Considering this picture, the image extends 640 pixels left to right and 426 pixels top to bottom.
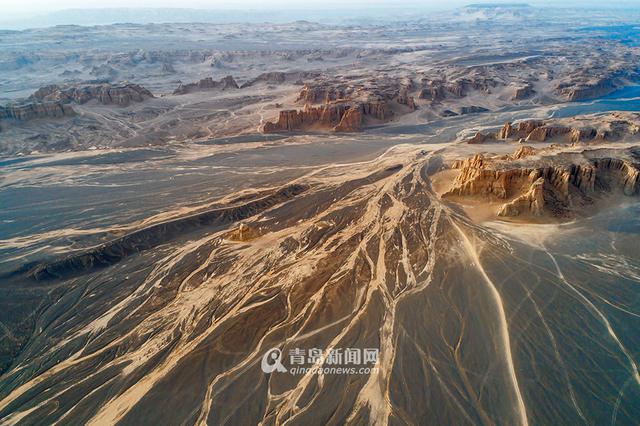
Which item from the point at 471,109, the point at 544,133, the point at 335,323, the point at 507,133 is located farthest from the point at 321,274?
the point at 471,109

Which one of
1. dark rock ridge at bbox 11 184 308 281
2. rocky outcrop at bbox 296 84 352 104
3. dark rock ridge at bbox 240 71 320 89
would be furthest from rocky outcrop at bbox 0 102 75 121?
dark rock ridge at bbox 11 184 308 281

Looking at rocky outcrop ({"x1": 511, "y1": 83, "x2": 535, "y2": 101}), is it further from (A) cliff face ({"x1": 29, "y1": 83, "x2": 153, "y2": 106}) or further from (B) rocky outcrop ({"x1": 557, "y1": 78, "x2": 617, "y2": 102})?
(A) cliff face ({"x1": 29, "y1": 83, "x2": 153, "y2": 106})

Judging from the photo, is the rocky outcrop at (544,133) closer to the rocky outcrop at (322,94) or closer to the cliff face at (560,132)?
the cliff face at (560,132)

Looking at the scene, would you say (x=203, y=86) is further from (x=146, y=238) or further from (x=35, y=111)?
(x=146, y=238)

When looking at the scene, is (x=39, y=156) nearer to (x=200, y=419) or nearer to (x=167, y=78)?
(x=200, y=419)

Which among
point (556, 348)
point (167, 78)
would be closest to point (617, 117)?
point (556, 348)

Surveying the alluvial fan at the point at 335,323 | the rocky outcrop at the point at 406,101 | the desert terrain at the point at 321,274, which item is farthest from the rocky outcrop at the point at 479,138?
the alluvial fan at the point at 335,323
